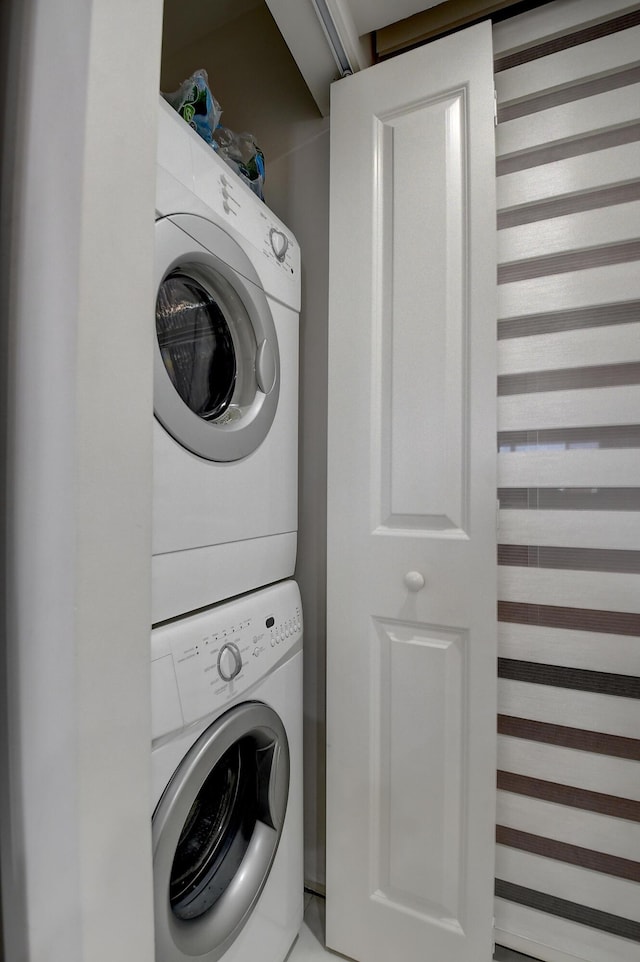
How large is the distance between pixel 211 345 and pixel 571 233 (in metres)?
0.83

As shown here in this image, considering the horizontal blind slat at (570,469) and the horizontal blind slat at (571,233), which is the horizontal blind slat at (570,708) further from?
the horizontal blind slat at (571,233)

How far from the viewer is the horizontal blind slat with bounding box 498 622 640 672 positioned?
3.34 ft

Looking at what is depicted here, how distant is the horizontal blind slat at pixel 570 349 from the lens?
102 cm

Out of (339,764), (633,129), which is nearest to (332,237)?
(633,129)

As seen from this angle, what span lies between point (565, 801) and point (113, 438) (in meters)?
1.22

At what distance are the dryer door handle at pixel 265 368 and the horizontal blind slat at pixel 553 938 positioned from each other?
50.8 inches

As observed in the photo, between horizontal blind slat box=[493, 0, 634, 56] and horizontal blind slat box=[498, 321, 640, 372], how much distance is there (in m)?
0.67

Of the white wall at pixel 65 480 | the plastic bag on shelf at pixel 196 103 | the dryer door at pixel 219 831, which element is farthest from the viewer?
the plastic bag on shelf at pixel 196 103

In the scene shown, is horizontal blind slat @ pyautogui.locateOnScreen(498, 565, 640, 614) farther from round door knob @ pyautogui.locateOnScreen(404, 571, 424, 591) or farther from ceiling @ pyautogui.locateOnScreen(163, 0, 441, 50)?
ceiling @ pyautogui.locateOnScreen(163, 0, 441, 50)

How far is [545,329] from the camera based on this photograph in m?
1.08

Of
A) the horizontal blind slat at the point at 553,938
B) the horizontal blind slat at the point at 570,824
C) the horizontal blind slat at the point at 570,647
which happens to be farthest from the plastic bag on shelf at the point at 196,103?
the horizontal blind slat at the point at 553,938

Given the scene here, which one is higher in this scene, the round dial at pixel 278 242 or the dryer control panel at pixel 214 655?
the round dial at pixel 278 242

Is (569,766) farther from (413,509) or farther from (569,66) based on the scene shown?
(569,66)

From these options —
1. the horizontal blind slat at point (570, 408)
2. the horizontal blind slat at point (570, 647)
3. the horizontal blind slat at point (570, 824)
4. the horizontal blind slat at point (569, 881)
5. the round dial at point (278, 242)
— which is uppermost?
the round dial at point (278, 242)
